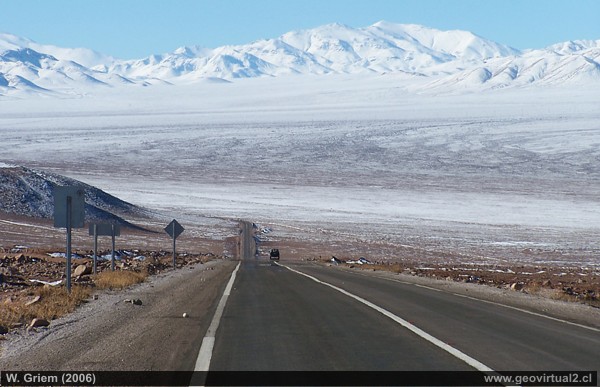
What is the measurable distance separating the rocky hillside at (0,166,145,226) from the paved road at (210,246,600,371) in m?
57.3

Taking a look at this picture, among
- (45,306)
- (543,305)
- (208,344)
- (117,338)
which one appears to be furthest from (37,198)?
(208,344)

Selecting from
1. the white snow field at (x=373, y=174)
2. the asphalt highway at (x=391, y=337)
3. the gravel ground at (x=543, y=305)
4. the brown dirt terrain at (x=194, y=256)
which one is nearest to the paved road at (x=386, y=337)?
→ the asphalt highway at (x=391, y=337)

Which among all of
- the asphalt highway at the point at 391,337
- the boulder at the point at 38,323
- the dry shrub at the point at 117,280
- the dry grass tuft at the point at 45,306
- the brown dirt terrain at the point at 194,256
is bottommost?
the brown dirt terrain at the point at 194,256

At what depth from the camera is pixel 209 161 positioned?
Result: 5566 inches

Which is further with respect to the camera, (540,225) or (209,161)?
(209,161)

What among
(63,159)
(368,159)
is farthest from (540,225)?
(63,159)

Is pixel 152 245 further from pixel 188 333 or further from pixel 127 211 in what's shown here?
pixel 188 333

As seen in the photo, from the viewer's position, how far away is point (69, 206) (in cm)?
1664

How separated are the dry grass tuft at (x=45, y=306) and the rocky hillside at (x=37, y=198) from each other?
53.5 metres

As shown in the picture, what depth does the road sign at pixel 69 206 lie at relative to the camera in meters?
16.6

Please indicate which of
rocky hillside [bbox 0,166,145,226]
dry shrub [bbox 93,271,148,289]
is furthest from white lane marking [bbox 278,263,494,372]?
rocky hillside [bbox 0,166,145,226]

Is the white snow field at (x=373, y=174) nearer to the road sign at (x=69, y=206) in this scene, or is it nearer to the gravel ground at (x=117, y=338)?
the road sign at (x=69, y=206)

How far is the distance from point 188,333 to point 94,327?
1.79m

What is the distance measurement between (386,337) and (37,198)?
6988 cm
